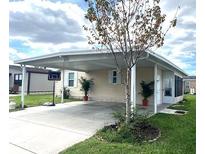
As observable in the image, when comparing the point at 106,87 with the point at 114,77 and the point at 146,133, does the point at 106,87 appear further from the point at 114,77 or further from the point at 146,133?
the point at 146,133

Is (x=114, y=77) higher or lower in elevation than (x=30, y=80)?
higher

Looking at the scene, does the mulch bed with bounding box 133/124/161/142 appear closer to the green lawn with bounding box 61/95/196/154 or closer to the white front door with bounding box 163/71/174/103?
the green lawn with bounding box 61/95/196/154

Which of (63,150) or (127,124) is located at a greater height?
(127,124)

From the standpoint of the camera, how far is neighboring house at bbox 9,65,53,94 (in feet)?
85.3

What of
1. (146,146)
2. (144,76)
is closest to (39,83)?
(144,76)

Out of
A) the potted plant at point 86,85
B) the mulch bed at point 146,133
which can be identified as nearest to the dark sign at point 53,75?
the potted plant at point 86,85

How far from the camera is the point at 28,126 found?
7605mm

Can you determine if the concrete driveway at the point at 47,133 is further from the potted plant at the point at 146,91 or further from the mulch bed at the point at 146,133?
the potted plant at the point at 146,91

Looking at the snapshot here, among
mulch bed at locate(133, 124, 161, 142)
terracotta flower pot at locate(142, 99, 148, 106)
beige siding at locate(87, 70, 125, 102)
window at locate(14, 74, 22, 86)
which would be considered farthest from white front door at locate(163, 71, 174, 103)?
window at locate(14, 74, 22, 86)

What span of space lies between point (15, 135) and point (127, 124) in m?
3.55

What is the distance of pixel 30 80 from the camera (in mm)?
26688
